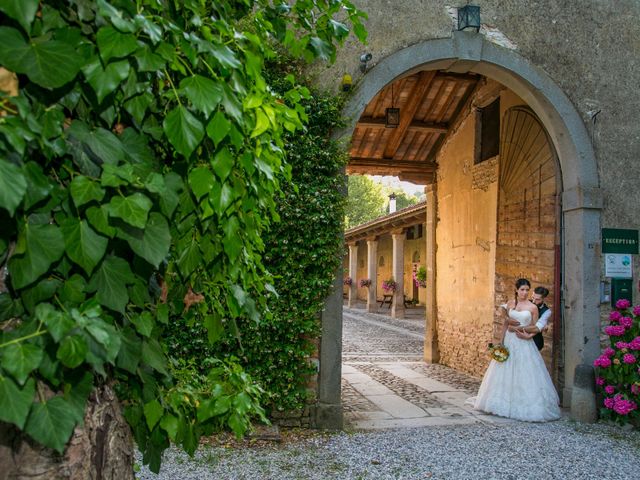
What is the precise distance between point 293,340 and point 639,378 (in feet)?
10.9

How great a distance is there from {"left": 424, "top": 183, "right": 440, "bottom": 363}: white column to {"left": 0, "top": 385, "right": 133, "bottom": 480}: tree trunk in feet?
27.9

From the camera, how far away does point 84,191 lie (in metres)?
1.02

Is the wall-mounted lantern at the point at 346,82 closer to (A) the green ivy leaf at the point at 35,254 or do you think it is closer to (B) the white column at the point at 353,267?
(A) the green ivy leaf at the point at 35,254

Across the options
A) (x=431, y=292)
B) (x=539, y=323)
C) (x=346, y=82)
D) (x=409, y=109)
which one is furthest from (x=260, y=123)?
(x=431, y=292)

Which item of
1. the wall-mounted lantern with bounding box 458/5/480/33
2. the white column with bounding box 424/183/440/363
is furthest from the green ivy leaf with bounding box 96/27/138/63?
the white column with bounding box 424/183/440/363

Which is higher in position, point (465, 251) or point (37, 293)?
point (465, 251)

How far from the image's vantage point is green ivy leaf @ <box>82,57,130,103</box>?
1009mm

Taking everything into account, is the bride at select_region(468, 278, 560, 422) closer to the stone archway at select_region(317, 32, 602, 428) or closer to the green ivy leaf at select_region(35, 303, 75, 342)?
the stone archway at select_region(317, 32, 602, 428)

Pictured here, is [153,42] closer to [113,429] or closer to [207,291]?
[207,291]

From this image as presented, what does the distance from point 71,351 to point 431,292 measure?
29.9 feet

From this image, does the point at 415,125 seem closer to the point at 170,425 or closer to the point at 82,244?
the point at 170,425

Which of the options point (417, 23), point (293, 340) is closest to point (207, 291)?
point (293, 340)

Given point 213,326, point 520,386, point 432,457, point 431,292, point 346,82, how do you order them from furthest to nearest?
point 431,292
point 520,386
point 346,82
point 432,457
point 213,326

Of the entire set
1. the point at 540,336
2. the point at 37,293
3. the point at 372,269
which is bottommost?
the point at 540,336
